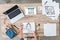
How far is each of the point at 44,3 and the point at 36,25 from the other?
0.22 metres

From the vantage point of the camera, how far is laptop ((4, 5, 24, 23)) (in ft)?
5.45

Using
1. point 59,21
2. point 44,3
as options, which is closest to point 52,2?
point 44,3

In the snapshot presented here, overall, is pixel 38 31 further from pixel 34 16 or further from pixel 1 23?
pixel 1 23

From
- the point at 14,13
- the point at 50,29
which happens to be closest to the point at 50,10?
the point at 50,29

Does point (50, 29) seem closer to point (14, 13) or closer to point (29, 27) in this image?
point (29, 27)

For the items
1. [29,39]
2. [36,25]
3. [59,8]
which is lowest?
[29,39]

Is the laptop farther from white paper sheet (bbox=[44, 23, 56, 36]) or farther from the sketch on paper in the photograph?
white paper sheet (bbox=[44, 23, 56, 36])

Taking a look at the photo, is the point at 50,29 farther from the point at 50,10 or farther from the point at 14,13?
the point at 14,13

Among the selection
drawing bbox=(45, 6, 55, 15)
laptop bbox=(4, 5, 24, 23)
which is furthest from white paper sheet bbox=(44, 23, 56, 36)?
laptop bbox=(4, 5, 24, 23)

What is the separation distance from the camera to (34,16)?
5.49 ft

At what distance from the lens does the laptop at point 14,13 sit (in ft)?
5.45

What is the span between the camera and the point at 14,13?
167 centimetres

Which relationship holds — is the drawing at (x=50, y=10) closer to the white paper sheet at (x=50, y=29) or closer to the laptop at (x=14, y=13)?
the white paper sheet at (x=50, y=29)

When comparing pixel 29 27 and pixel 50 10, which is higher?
pixel 50 10
